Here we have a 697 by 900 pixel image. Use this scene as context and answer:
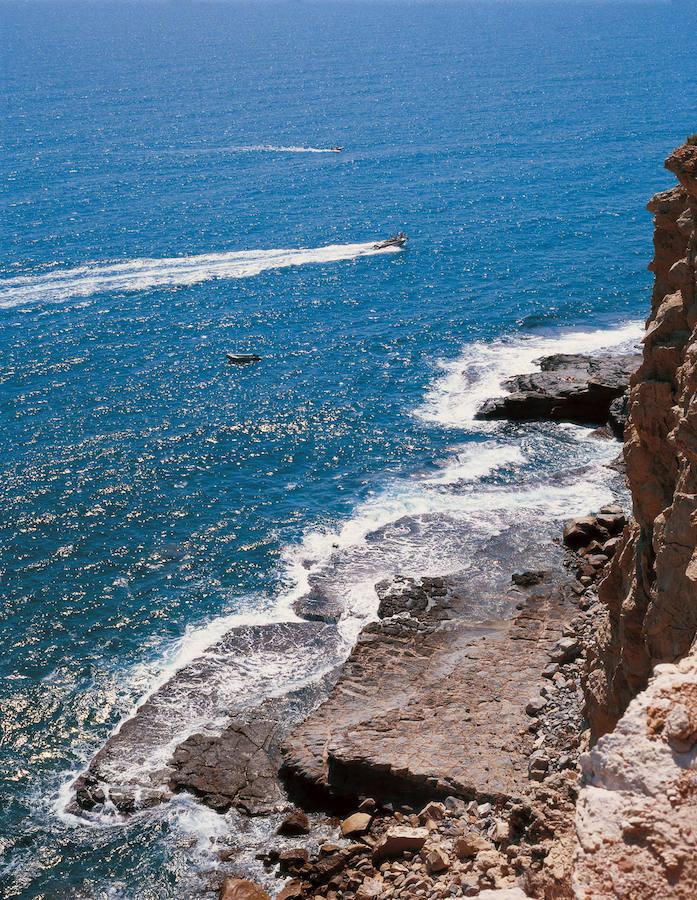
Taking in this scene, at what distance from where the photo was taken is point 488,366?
76.9 meters

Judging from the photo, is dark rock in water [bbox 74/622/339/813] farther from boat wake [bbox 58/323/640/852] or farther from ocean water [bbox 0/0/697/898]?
ocean water [bbox 0/0/697/898]

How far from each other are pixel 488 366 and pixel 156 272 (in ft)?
→ 126

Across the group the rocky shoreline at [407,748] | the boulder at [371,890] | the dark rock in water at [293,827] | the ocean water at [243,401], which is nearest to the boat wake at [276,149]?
the ocean water at [243,401]

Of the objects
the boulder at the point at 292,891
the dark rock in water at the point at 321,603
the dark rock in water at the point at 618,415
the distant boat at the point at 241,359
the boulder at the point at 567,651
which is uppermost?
the distant boat at the point at 241,359

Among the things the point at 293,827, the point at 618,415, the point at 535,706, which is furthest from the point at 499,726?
the point at 618,415

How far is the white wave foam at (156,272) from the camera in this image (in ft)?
306

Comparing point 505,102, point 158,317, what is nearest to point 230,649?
point 158,317

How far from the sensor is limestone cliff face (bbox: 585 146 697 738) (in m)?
24.7

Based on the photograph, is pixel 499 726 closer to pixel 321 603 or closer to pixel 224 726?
pixel 224 726

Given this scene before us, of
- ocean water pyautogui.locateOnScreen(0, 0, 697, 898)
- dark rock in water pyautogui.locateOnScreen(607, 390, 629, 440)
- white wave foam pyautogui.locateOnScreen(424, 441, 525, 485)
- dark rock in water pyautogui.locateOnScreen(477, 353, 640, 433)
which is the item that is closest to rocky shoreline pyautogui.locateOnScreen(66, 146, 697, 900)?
ocean water pyautogui.locateOnScreen(0, 0, 697, 898)

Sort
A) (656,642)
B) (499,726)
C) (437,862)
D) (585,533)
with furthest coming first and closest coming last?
(585,533) → (499,726) → (437,862) → (656,642)

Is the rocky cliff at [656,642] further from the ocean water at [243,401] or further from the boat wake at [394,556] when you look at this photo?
the ocean water at [243,401]

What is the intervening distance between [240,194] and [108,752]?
96804 mm

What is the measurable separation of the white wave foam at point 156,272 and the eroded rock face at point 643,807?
273 ft
